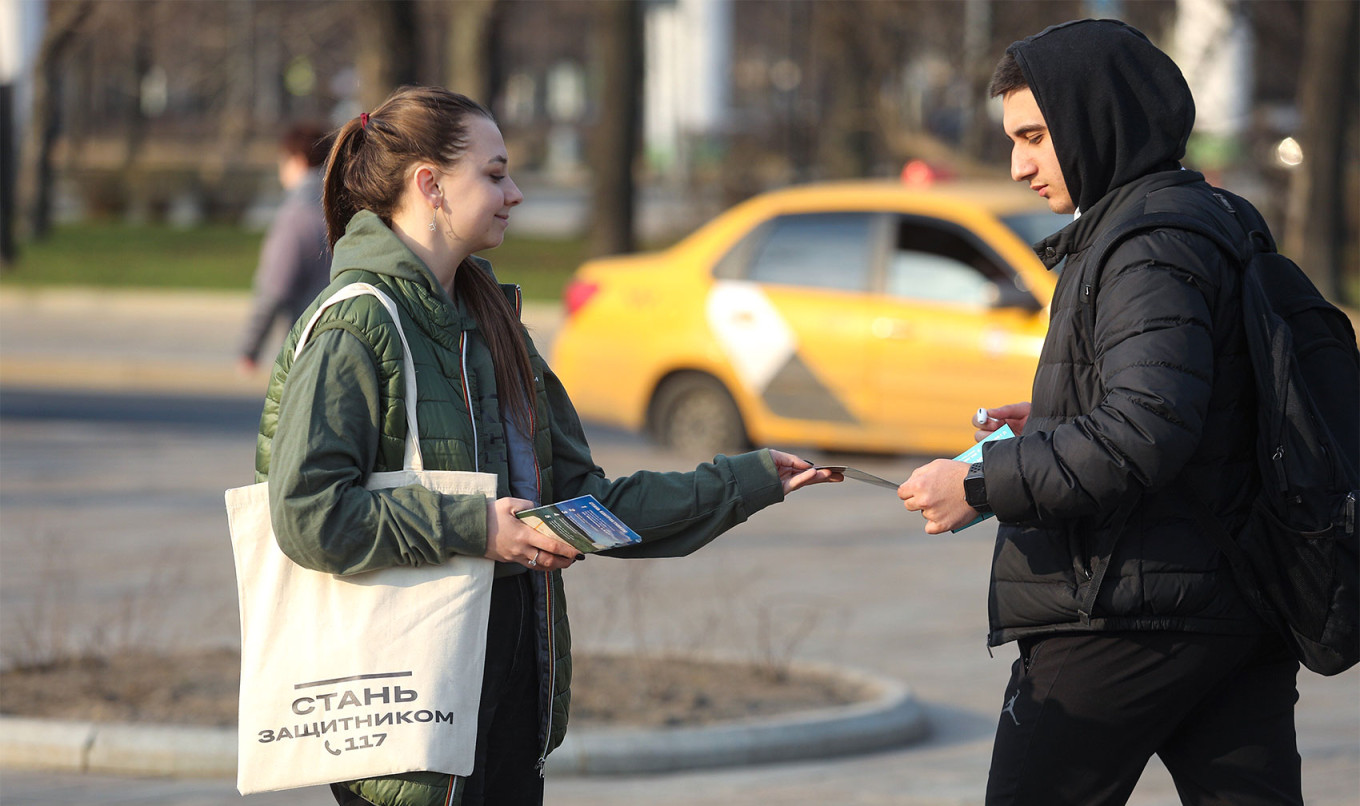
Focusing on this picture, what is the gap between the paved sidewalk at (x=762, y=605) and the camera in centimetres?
527

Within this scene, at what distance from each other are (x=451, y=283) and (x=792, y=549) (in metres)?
6.01

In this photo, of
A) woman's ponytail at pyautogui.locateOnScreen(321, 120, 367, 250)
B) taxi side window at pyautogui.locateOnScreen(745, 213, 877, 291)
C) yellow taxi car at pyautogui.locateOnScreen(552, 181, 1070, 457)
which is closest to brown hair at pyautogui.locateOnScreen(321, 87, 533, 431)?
woman's ponytail at pyautogui.locateOnScreen(321, 120, 367, 250)

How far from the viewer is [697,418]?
11.0 m

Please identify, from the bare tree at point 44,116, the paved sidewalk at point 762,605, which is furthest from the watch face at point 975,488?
the bare tree at point 44,116

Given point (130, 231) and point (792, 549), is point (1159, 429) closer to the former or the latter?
point (792, 549)

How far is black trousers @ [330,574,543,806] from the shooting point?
9.96ft

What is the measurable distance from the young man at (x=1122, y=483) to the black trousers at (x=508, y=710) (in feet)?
2.24

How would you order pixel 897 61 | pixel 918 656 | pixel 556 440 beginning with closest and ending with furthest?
pixel 556 440 < pixel 918 656 < pixel 897 61

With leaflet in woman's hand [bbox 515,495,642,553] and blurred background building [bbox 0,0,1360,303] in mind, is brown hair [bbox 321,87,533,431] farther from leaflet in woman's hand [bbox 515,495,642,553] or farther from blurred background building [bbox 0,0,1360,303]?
blurred background building [bbox 0,0,1360,303]

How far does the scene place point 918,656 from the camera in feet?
23.1

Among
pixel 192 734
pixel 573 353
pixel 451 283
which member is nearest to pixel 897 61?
pixel 573 353

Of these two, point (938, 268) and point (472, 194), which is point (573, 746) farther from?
point (938, 268)

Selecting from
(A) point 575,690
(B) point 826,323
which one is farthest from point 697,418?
(A) point 575,690

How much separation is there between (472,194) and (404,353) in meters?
0.32
